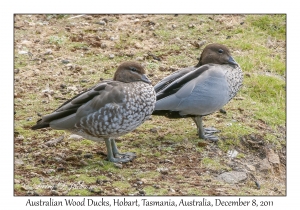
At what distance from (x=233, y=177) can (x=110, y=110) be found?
56.2 inches

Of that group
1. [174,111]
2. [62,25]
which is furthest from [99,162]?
[62,25]

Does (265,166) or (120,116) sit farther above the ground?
(120,116)

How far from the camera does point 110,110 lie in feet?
19.7

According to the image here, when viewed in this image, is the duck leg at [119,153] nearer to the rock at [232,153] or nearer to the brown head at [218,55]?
the rock at [232,153]

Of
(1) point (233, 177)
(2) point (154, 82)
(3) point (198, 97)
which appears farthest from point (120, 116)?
(2) point (154, 82)

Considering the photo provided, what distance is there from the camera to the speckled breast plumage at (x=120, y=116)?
601 cm

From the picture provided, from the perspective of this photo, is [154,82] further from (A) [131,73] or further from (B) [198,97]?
(A) [131,73]

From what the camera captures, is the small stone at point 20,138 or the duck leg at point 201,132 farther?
the duck leg at point 201,132

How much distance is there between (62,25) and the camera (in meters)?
10.1

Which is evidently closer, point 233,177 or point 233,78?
point 233,177

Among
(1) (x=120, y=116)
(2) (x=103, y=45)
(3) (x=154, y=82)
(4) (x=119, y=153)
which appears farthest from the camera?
(2) (x=103, y=45)

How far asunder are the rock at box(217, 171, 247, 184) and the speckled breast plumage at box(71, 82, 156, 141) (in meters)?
0.99

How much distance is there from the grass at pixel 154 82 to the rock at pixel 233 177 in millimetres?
89

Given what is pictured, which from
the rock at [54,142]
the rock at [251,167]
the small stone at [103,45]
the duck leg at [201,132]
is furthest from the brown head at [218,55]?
the small stone at [103,45]
